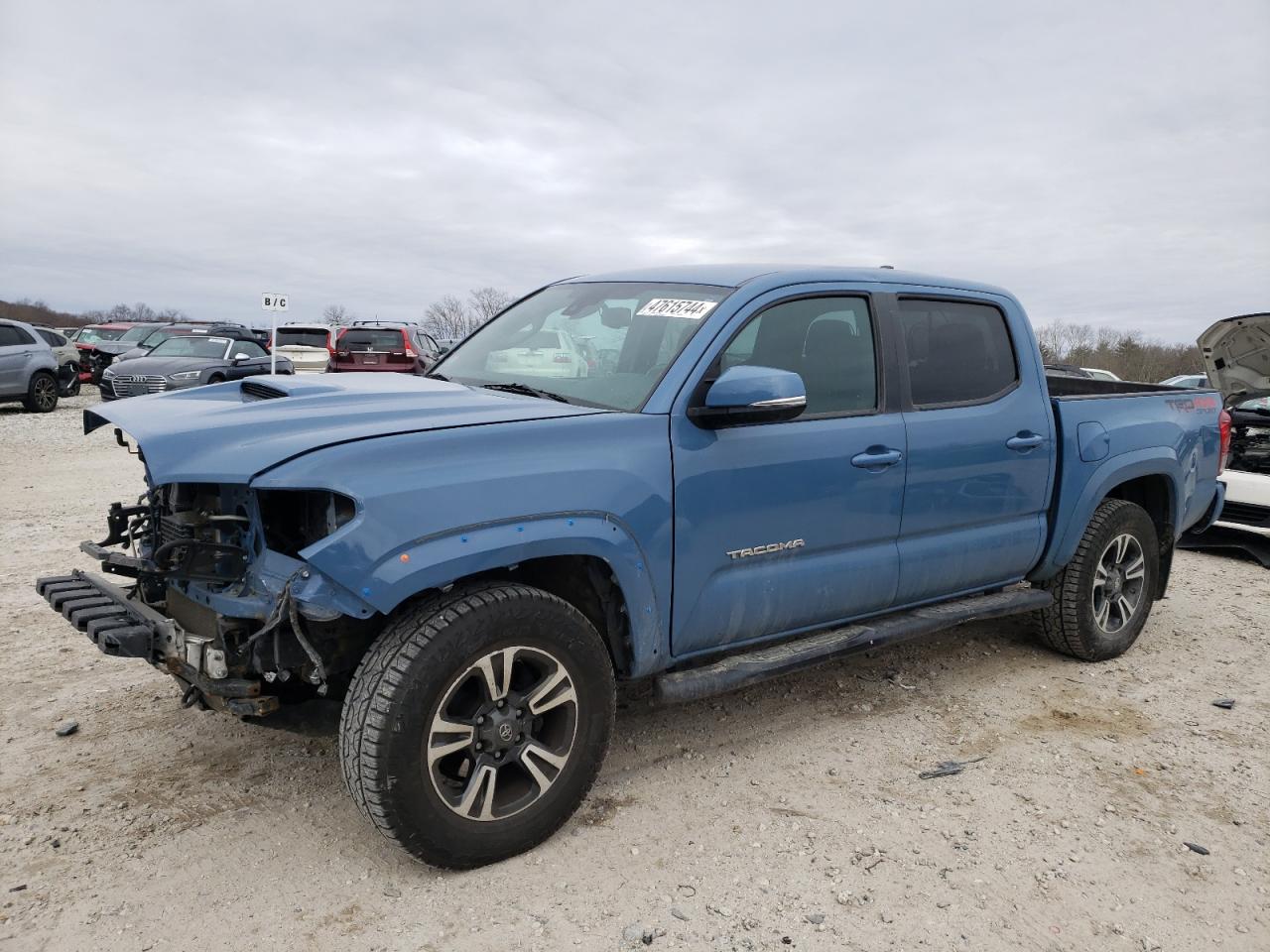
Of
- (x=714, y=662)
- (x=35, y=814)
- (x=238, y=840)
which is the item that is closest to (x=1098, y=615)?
(x=714, y=662)

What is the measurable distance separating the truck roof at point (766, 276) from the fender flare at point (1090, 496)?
117 cm

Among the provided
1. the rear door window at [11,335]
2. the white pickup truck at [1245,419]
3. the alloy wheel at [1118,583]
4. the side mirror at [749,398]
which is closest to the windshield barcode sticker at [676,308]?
the side mirror at [749,398]

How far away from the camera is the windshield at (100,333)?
28.9m

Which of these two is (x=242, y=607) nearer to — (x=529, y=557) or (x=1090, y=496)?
(x=529, y=557)

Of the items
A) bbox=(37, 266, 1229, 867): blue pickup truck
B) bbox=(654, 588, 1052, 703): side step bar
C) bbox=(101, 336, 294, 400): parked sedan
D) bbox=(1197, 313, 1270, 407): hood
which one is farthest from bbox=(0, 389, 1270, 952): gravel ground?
bbox=(101, 336, 294, 400): parked sedan

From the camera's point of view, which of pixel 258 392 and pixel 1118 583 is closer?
pixel 258 392

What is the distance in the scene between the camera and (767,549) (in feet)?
10.9

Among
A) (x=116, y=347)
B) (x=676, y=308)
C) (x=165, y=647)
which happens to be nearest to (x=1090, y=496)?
(x=676, y=308)

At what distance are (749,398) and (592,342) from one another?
0.88 metres

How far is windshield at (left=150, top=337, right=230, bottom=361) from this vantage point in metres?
17.4

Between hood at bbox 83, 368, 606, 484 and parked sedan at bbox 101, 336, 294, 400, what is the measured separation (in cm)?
1292

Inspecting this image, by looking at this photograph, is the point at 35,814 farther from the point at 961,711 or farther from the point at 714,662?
the point at 961,711

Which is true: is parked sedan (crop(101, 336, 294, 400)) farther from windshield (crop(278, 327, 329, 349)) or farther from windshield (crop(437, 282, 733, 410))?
windshield (crop(437, 282, 733, 410))

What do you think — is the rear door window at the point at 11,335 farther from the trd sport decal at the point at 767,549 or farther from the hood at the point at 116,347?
the trd sport decal at the point at 767,549
